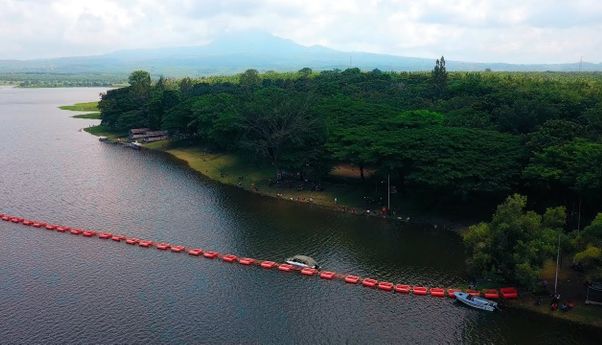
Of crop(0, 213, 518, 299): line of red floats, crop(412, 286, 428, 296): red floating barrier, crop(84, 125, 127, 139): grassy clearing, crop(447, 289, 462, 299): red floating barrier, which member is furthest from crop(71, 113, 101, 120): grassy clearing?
crop(447, 289, 462, 299): red floating barrier

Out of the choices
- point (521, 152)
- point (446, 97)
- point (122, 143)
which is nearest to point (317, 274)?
point (521, 152)

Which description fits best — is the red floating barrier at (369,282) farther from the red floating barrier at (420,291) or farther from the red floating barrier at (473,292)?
the red floating barrier at (473,292)

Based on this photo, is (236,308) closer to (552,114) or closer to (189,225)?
(189,225)

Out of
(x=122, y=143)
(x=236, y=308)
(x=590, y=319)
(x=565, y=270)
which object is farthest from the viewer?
(x=122, y=143)

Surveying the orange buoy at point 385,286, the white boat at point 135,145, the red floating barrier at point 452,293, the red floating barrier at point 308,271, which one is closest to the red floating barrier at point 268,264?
the red floating barrier at point 308,271

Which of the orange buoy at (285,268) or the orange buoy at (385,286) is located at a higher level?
the orange buoy at (285,268)
